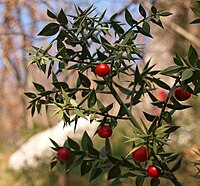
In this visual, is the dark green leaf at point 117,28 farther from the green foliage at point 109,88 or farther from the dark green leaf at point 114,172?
the dark green leaf at point 114,172

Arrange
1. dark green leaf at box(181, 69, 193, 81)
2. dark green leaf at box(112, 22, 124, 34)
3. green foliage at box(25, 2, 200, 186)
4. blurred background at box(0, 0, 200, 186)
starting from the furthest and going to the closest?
blurred background at box(0, 0, 200, 186) → dark green leaf at box(112, 22, 124, 34) → green foliage at box(25, 2, 200, 186) → dark green leaf at box(181, 69, 193, 81)

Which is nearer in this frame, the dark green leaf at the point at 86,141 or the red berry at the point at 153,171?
the red berry at the point at 153,171

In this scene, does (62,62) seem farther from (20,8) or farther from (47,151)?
(20,8)

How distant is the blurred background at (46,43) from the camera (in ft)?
9.24

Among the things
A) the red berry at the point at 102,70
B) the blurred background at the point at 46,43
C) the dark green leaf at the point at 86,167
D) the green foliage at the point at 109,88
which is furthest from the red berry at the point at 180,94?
the blurred background at the point at 46,43

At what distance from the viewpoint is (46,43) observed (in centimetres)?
409

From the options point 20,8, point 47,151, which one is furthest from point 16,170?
point 20,8

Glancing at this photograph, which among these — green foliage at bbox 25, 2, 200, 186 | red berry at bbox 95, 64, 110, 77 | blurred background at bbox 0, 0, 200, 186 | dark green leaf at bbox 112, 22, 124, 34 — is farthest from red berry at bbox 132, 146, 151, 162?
blurred background at bbox 0, 0, 200, 186

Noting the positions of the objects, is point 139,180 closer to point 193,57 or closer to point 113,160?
point 113,160

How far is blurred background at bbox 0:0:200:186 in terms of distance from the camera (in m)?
2.82

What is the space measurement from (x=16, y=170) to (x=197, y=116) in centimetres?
145

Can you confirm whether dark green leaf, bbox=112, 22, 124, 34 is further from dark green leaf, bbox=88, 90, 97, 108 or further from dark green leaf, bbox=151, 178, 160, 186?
dark green leaf, bbox=151, 178, 160, 186

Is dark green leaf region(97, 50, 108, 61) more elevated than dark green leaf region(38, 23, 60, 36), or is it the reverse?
dark green leaf region(38, 23, 60, 36)

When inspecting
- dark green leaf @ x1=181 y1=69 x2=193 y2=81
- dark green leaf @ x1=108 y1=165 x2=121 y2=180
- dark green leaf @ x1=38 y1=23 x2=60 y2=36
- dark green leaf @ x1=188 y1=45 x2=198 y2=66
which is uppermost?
dark green leaf @ x1=38 y1=23 x2=60 y2=36
